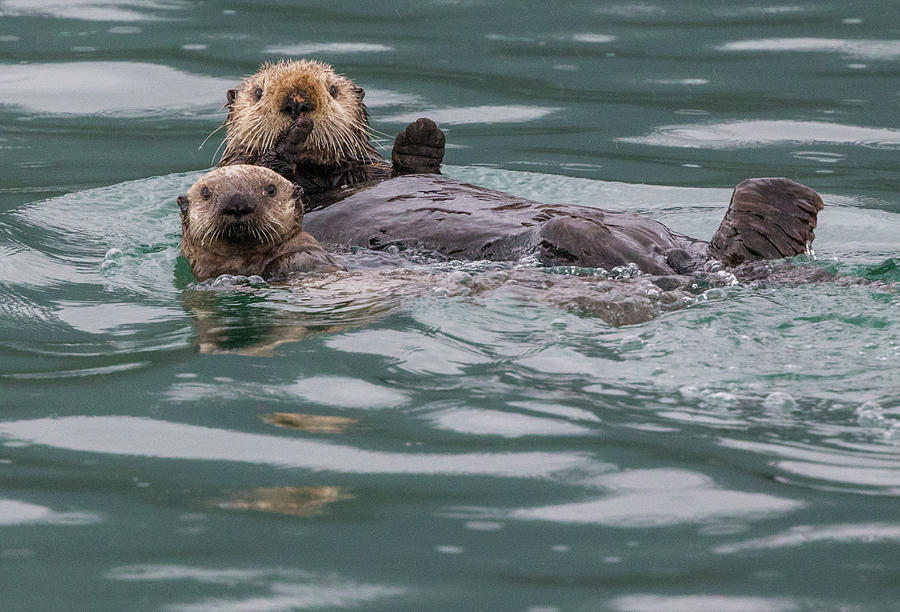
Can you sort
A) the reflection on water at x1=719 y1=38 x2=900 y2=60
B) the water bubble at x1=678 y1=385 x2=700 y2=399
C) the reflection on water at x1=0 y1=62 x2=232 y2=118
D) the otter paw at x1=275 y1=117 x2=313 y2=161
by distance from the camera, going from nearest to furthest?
the water bubble at x1=678 y1=385 x2=700 y2=399, the otter paw at x1=275 y1=117 x2=313 y2=161, the reflection on water at x1=0 y1=62 x2=232 y2=118, the reflection on water at x1=719 y1=38 x2=900 y2=60

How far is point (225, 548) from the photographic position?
121 inches

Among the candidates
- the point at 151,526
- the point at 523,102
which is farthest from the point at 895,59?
the point at 151,526

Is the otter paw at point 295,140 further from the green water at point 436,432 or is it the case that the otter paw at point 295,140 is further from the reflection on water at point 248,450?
the reflection on water at point 248,450

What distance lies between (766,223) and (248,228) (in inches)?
89.0

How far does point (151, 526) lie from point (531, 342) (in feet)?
5.45


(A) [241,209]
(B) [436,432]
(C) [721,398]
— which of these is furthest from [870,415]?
(A) [241,209]

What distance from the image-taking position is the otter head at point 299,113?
6.45m

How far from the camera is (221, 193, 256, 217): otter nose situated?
5375 millimetres

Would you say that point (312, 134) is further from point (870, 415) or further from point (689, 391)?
point (870, 415)

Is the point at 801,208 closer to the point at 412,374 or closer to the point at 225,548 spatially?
the point at 412,374

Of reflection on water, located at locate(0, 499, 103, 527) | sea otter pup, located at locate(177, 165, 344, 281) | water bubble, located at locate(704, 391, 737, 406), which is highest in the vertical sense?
sea otter pup, located at locate(177, 165, 344, 281)

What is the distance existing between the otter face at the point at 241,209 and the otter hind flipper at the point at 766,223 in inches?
77.3

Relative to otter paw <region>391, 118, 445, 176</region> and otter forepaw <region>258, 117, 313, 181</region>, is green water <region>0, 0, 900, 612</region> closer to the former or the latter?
otter forepaw <region>258, 117, 313, 181</region>

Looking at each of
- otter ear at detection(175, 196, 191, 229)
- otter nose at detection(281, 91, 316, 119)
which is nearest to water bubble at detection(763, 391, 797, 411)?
otter ear at detection(175, 196, 191, 229)
